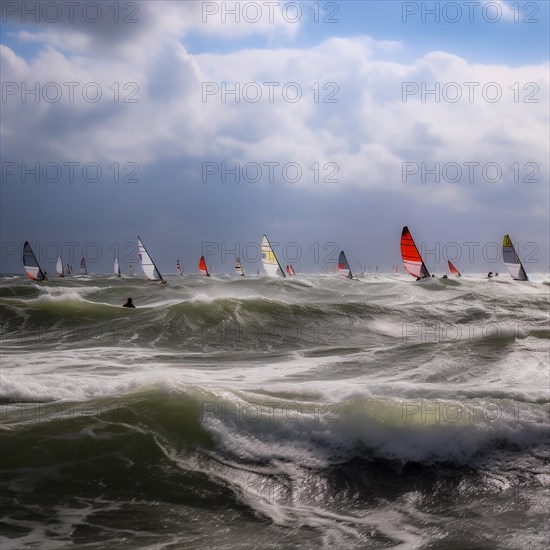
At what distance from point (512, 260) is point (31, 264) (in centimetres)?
3196

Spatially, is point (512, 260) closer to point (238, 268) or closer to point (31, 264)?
point (31, 264)

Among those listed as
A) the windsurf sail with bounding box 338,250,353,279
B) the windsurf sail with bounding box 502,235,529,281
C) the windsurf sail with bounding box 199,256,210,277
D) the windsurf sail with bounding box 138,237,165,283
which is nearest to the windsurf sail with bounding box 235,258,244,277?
the windsurf sail with bounding box 199,256,210,277

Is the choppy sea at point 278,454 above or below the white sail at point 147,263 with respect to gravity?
below

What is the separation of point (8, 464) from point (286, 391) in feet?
11.4

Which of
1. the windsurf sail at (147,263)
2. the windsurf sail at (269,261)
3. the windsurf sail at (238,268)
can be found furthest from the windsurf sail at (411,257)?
the windsurf sail at (238,268)

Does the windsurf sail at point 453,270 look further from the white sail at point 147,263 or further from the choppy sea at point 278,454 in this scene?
the choppy sea at point 278,454

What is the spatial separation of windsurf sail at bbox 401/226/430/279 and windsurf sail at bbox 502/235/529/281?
7907 millimetres

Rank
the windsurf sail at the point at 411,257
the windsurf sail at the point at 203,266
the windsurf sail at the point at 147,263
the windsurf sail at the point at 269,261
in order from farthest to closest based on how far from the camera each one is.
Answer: the windsurf sail at the point at 203,266 → the windsurf sail at the point at 269,261 → the windsurf sail at the point at 147,263 → the windsurf sail at the point at 411,257

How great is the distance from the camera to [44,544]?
12.9ft

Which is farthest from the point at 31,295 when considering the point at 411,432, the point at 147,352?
the point at 411,432

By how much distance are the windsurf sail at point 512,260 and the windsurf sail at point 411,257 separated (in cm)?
791

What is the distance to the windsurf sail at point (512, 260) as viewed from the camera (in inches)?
1570

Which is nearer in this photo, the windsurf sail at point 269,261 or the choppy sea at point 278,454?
the choppy sea at point 278,454

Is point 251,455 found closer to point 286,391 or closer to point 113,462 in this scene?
point 113,462
